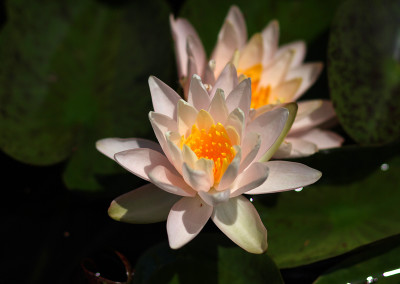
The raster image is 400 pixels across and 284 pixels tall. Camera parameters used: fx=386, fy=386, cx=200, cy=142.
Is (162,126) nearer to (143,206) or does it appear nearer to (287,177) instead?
(143,206)

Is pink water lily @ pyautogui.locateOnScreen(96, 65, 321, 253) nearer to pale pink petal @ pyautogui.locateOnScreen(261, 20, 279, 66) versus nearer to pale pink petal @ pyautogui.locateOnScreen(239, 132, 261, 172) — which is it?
pale pink petal @ pyautogui.locateOnScreen(239, 132, 261, 172)

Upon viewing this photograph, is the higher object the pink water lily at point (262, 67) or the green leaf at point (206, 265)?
the pink water lily at point (262, 67)

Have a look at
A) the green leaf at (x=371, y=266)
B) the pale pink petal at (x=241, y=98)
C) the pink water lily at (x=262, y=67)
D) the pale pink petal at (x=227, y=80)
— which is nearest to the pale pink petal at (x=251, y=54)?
the pink water lily at (x=262, y=67)

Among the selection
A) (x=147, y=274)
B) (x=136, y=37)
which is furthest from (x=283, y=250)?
(x=136, y=37)

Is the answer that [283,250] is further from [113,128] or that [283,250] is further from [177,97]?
[113,128]

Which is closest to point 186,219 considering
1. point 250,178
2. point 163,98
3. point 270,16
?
point 250,178

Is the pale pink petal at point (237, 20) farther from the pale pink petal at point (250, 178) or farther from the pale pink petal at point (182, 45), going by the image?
the pale pink petal at point (250, 178)

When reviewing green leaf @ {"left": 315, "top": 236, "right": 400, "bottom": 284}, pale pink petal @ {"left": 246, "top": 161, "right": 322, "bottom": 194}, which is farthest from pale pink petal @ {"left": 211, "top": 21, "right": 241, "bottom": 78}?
green leaf @ {"left": 315, "top": 236, "right": 400, "bottom": 284}
